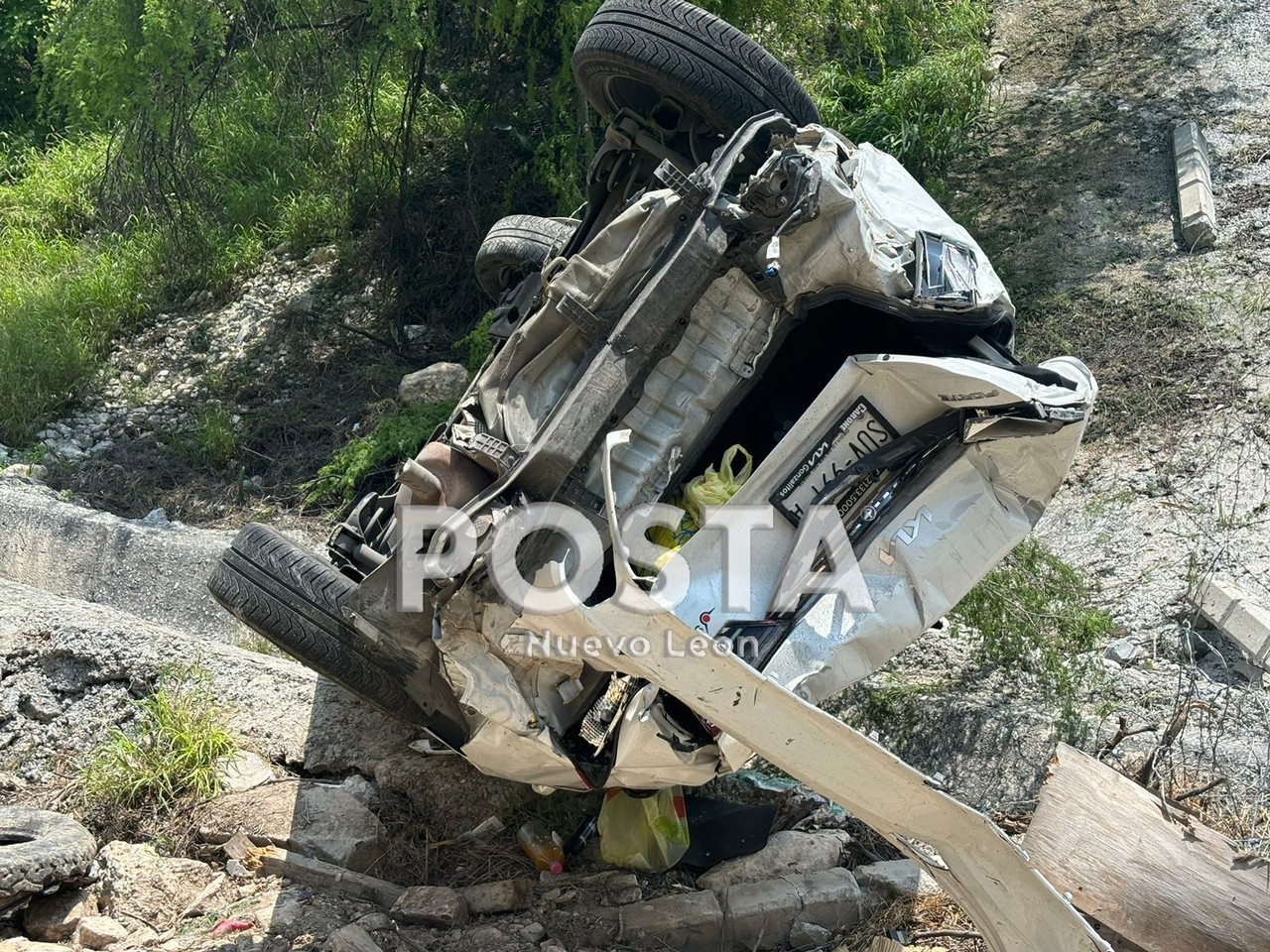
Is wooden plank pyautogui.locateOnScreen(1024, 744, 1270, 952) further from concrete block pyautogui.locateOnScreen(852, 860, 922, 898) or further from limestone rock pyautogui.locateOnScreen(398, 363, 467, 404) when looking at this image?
limestone rock pyautogui.locateOnScreen(398, 363, 467, 404)

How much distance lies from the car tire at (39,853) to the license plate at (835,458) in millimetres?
2179

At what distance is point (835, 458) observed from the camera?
11.9 feet

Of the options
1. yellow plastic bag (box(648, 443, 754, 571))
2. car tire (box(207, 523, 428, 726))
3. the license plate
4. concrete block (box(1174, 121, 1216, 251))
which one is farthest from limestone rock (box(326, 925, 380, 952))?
concrete block (box(1174, 121, 1216, 251))

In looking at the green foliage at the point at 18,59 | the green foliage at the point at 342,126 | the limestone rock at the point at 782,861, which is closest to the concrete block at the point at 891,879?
the limestone rock at the point at 782,861

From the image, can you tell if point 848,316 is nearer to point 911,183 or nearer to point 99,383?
point 911,183

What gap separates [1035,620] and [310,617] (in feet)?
8.64

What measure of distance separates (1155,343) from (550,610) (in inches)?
173

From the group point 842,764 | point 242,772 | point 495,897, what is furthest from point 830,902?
point 242,772

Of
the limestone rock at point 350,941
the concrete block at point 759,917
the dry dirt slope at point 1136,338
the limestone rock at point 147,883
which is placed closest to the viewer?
the limestone rock at point 350,941

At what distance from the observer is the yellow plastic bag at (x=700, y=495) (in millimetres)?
3586

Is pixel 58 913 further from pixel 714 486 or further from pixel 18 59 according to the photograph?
pixel 18 59

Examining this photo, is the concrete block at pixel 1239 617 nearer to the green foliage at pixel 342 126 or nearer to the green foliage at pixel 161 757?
the green foliage at pixel 161 757

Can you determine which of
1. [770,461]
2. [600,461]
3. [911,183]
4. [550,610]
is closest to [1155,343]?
[911,183]

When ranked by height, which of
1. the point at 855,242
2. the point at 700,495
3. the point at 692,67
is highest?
the point at 692,67
